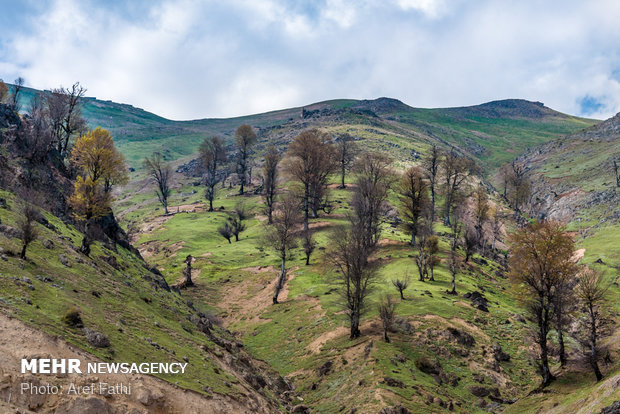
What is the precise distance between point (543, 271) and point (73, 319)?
32.9m

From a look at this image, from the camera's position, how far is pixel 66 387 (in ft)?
48.6

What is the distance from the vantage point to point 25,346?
15.2 meters

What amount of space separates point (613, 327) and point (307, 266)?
3936 cm

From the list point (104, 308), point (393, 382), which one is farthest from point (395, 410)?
point (104, 308)

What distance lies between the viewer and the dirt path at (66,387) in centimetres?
1354

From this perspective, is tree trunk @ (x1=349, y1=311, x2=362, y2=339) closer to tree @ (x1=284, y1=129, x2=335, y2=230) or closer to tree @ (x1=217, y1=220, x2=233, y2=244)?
tree @ (x1=284, y1=129, x2=335, y2=230)

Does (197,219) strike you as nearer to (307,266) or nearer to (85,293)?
(307,266)

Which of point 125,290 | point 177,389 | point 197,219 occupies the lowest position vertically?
point 177,389

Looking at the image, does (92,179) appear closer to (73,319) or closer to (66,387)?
(73,319)

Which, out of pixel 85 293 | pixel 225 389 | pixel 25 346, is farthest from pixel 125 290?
pixel 25 346

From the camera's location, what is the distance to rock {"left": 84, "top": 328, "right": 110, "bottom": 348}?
728 inches

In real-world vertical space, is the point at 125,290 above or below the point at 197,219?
below

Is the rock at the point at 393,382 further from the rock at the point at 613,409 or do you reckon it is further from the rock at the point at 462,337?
the rock at the point at 613,409

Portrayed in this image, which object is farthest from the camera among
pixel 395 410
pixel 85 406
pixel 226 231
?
pixel 226 231
